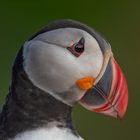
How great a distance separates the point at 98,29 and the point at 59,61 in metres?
2.99

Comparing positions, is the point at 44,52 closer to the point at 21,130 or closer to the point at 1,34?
the point at 21,130

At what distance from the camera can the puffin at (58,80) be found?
2484mm

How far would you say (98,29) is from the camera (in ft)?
17.9

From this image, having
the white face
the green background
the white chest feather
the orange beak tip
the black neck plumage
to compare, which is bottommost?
the green background

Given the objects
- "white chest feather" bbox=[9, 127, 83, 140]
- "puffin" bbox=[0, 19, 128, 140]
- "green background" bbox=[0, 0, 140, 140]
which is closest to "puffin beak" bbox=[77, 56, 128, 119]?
"puffin" bbox=[0, 19, 128, 140]

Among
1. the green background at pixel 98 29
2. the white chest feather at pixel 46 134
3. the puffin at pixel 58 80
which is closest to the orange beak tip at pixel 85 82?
the puffin at pixel 58 80

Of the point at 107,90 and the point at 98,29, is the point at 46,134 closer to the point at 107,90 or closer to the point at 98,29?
the point at 107,90

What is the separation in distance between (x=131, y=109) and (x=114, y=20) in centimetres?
69

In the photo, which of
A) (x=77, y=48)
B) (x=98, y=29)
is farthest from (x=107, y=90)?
(x=98, y=29)

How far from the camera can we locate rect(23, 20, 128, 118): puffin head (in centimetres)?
248

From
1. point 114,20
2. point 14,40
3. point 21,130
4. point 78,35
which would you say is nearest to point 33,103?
point 21,130

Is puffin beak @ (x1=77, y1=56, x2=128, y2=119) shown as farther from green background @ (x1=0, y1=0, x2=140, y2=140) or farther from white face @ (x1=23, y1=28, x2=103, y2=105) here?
green background @ (x1=0, y1=0, x2=140, y2=140)

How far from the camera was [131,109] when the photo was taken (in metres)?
5.42

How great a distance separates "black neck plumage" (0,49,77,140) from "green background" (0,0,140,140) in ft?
8.48
